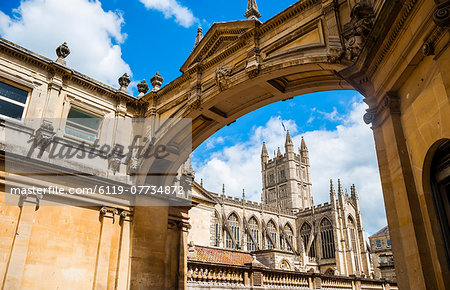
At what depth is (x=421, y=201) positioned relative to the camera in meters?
4.84

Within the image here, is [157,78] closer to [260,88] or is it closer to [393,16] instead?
Answer: [260,88]

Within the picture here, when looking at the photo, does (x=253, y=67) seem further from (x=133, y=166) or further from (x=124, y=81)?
(x=124, y=81)

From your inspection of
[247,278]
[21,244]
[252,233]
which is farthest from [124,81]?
[252,233]

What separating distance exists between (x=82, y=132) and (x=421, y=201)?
9.67 meters

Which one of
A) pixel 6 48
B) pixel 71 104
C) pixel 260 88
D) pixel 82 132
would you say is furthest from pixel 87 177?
pixel 260 88

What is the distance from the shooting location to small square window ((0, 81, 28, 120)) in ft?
30.8

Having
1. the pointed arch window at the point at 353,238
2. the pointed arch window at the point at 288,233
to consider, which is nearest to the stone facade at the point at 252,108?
the pointed arch window at the point at 288,233

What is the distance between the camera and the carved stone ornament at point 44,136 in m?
9.30

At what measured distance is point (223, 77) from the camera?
9219 mm

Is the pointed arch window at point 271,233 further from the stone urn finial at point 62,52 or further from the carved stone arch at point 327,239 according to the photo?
the stone urn finial at point 62,52

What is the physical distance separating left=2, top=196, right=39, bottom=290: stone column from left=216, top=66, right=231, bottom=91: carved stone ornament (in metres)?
Result: 5.71

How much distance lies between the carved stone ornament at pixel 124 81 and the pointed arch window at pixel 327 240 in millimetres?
60791

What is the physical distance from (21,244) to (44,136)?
2.83 metres

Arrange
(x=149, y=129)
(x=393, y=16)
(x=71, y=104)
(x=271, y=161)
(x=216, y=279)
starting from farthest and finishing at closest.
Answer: (x=271, y=161)
(x=216, y=279)
(x=149, y=129)
(x=71, y=104)
(x=393, y=16)
